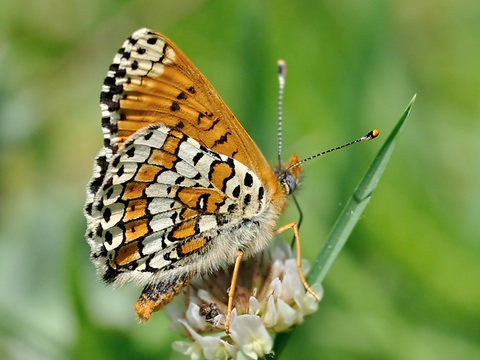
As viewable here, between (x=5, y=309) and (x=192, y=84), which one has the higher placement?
(x=192, y=84)

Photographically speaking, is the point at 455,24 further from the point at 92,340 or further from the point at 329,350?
the point at 92,340

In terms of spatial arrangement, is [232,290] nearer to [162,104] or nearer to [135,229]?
[135,229]

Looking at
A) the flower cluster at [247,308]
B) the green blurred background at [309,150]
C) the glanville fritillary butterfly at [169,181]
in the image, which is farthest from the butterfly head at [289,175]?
the green blurred background at [309,150]

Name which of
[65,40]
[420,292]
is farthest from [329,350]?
[65,40]

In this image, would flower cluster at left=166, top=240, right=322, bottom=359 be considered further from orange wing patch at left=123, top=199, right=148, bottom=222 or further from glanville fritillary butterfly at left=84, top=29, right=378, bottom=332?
orange wing patch at left=123, top=199, right=148, bottom=222

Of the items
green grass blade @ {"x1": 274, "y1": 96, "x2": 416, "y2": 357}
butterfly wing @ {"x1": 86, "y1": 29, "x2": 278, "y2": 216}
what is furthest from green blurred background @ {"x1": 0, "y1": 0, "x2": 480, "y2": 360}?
green grass blade @ {"x1": 274, "y1": 96, "x2": 416, "y2": 357}

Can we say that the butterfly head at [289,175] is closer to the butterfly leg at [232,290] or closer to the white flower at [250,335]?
the butterfly leg at [232,290]
